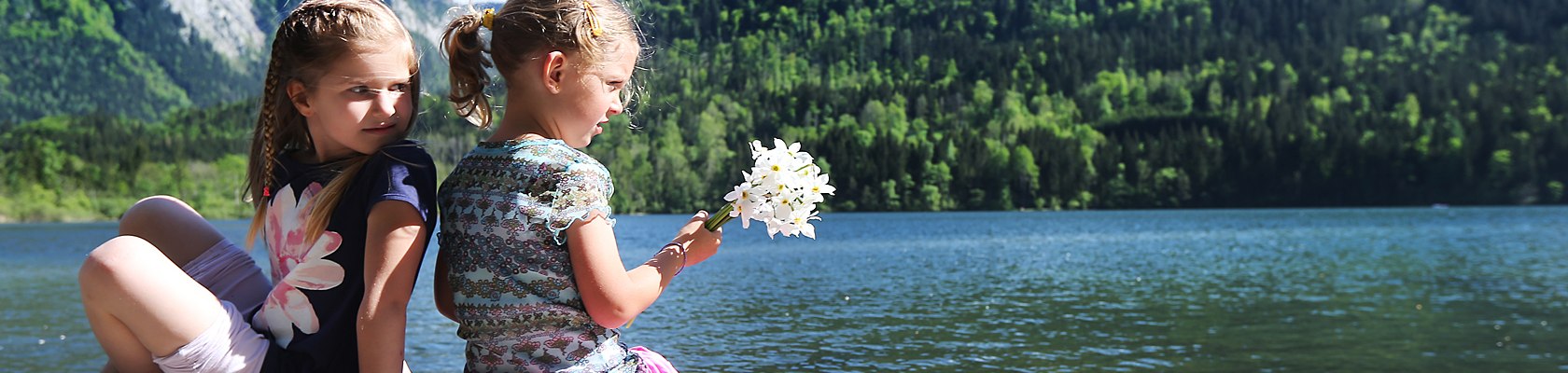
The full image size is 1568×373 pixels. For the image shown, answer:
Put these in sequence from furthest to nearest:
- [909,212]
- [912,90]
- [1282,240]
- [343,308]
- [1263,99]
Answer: [912,90]
[1263,99]
[909,212]
[1282,240]
[343,308]

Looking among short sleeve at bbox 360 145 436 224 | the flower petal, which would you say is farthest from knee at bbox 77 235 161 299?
short sleeve at bbox 360 145 436 224

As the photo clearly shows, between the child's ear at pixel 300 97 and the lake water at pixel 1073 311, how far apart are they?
1535cm

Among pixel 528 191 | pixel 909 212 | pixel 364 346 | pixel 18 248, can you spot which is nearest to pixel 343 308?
pixel 364 346

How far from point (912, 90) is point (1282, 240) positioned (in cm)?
9774

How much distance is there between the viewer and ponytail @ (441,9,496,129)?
303cm

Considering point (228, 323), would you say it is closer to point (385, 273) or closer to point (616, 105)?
point (385, 273)

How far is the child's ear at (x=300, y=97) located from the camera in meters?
3.08

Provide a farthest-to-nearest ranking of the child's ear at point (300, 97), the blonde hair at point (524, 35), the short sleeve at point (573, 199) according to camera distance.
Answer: the child's ear at point (300, 97) < the blonde hair at point (524, 35) < the short sleeve at point (573, 199)

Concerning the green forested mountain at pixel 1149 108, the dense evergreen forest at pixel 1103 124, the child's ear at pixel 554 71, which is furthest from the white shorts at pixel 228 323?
the green forested mountain at pixel 1149 108

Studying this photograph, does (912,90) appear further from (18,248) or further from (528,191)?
(528,191)

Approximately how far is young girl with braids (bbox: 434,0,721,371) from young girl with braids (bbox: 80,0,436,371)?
5.2 inches

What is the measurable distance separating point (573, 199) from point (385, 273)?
1.37 feet

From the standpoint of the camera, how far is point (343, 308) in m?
2.89

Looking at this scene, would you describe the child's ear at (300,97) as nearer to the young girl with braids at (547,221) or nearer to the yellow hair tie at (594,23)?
the young girl with braids at (547,221)
